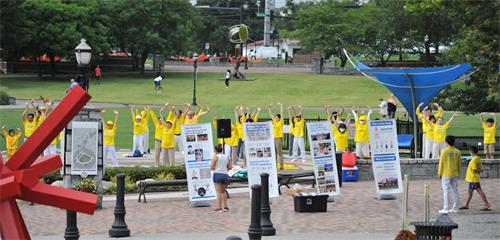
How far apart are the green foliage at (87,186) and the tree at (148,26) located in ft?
178

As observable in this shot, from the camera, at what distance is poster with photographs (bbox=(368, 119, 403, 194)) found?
869 inches

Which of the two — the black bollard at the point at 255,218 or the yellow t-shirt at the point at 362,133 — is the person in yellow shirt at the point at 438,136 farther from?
the black bollard at the point at 255,218

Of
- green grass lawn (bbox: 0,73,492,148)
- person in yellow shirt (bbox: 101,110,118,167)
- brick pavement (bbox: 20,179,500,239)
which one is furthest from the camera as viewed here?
green grass lawn (bbox: 0,73,492,148)

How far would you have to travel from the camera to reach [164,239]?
1661cm

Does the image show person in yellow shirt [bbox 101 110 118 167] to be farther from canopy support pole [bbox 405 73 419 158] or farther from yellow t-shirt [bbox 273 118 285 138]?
canopy support pole [bbox 405 73 419 158]

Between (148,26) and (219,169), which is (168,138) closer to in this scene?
(219,169)

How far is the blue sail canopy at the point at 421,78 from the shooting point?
1128 inches

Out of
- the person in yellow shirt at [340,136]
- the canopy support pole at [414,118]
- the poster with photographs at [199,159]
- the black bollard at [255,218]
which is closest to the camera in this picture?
the black bollard at [255,218]

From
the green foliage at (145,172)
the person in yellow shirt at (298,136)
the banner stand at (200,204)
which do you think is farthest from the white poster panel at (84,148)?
the person in yellow shirt at (298,136)

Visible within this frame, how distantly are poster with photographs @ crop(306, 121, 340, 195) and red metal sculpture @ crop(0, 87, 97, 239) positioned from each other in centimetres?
1050

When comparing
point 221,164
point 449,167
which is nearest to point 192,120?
point 221,164

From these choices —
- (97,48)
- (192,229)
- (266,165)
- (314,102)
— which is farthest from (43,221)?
(97,48)

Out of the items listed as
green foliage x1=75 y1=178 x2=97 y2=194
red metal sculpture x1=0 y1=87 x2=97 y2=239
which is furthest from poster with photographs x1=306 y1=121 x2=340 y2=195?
red metal sculpture x1=0 y1=87 x2=97 y2=239

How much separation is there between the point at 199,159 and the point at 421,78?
10.4m
